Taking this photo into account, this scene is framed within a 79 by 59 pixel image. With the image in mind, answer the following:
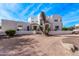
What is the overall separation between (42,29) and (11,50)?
2.26 ft

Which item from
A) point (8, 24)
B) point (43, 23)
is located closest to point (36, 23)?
point (43, 23)

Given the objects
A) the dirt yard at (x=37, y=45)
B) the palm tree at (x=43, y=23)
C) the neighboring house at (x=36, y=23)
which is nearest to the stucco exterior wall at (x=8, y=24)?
the neighboring house at (x=36, y=23)

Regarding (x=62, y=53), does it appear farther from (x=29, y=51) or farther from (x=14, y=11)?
(x=14, y=11)

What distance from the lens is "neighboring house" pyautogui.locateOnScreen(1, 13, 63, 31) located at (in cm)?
277

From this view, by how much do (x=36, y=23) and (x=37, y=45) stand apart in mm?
411

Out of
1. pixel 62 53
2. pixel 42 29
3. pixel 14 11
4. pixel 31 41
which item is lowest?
pixel 62 53

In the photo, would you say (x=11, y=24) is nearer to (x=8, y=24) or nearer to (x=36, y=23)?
(x=8, y=24)

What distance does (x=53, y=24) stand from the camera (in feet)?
9.23

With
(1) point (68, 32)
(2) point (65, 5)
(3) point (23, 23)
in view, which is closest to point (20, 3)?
(3) point (23, 23)

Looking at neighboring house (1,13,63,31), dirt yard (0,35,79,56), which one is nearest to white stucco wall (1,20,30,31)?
neighboring house (1,13,63,31)

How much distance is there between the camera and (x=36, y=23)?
280 cm

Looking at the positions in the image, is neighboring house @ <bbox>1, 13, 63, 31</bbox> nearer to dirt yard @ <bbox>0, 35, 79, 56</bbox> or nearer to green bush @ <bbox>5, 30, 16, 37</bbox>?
green bush @ <bbox>5, 30, 16, 37</bbox>

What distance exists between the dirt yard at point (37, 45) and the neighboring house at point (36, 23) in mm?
171

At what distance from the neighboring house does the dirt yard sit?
17 cm
